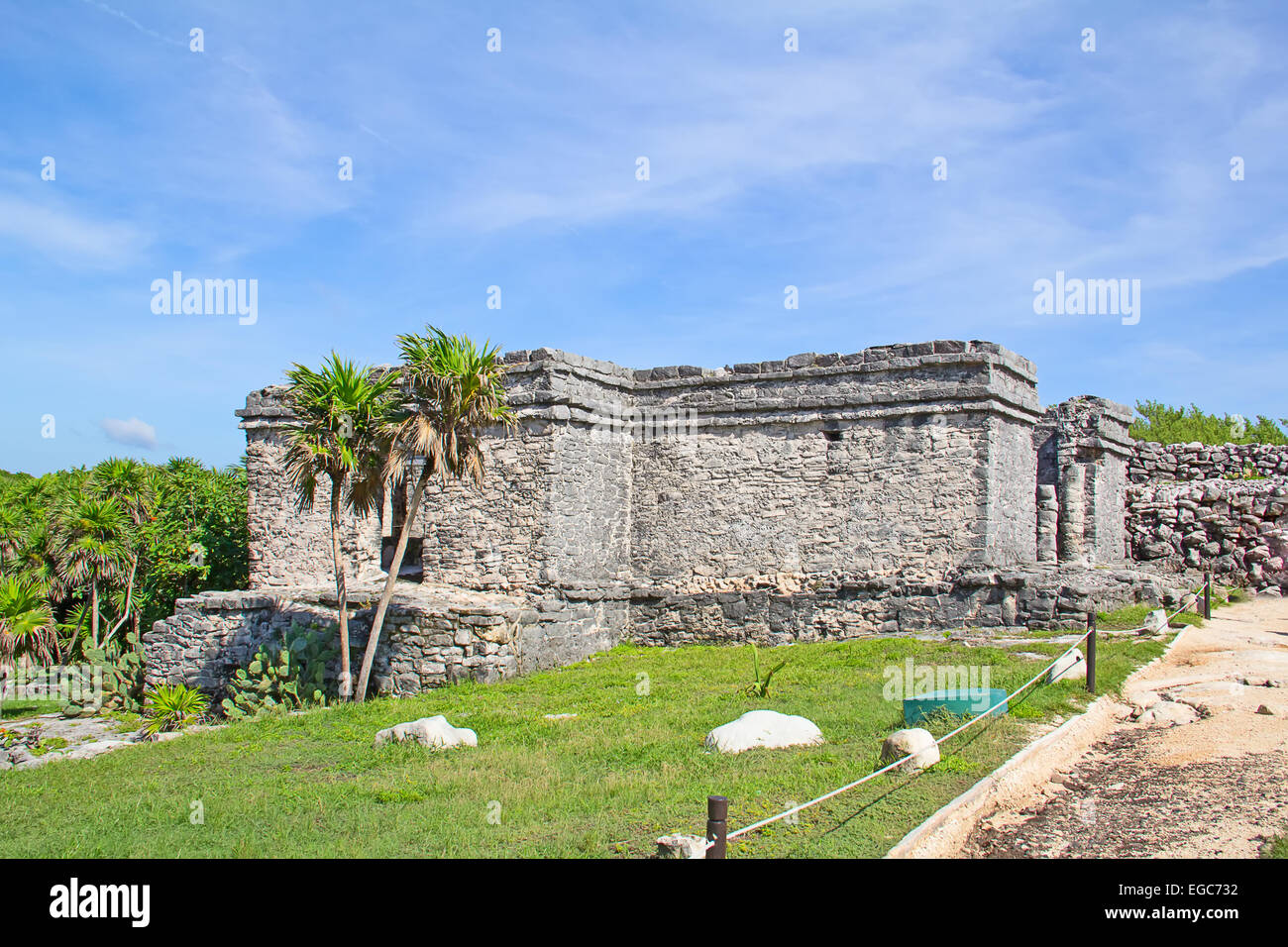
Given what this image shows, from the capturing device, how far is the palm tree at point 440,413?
12586 millimetres

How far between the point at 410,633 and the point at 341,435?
2767 millimetres

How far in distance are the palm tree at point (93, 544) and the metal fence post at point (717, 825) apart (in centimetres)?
1675

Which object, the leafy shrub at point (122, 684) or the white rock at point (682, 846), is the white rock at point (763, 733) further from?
the leafy shrub at point (122, 684)

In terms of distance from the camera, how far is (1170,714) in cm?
845

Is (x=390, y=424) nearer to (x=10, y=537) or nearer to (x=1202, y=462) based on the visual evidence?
(x=10, y=537)

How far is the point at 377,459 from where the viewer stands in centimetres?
1309

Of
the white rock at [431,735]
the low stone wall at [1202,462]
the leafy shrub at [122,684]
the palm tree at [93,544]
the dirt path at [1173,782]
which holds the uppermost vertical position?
the low stone wall at [1202,462]

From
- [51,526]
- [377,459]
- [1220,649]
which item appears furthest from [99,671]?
[1220,649]

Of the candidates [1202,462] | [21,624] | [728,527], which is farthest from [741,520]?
[21,624]

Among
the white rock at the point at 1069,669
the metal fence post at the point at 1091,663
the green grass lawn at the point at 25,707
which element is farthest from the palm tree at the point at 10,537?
the metal fence post at the point at 1091,663

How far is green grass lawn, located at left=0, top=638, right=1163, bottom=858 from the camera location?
6.21m

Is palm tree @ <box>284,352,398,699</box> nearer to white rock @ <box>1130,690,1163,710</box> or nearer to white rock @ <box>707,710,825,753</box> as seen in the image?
white rock @ <box>707,710,825,753</box>
